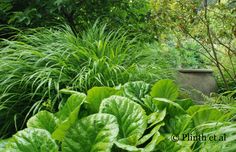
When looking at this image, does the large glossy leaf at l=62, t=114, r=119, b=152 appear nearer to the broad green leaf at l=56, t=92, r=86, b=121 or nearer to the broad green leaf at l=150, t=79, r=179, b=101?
the broad green leaf at l=56, t=92, r=86, b=121

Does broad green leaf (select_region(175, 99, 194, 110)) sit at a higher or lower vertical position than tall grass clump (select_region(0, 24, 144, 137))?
lower

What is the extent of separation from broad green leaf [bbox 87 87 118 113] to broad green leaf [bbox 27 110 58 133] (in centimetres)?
23

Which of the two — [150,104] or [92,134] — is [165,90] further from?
[92,134]

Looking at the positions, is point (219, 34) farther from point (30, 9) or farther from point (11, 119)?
point (11, 119)

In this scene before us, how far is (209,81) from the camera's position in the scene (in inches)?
157

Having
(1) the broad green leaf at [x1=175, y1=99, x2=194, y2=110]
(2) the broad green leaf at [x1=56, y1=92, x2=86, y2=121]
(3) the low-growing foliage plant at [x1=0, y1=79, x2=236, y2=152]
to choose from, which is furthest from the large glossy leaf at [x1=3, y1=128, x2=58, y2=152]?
(1) the broad green leaf at [x1=175, y1=99, x2=194, y2=110]

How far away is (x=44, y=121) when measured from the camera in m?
1.98

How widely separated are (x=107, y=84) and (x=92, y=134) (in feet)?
2.71

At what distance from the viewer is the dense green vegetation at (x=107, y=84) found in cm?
174

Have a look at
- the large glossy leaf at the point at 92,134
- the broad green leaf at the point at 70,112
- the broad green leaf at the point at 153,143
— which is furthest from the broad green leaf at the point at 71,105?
the broad green leaf at the point at 153,143

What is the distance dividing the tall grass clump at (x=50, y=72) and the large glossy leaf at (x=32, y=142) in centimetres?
49

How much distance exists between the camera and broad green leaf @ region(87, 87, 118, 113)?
2.11m

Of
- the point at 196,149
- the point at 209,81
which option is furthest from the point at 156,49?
the point at 196,149

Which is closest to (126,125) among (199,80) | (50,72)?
(50,72)
